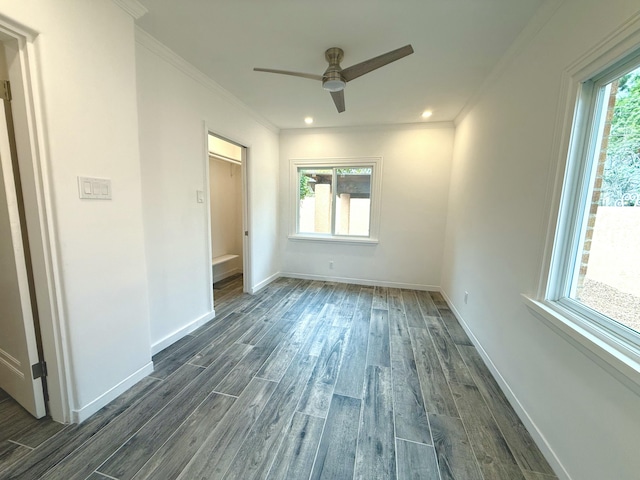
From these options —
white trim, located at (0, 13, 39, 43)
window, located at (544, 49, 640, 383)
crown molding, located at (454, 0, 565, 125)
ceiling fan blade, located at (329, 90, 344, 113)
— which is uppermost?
crown molding, located at (454, 0, 565, 125)

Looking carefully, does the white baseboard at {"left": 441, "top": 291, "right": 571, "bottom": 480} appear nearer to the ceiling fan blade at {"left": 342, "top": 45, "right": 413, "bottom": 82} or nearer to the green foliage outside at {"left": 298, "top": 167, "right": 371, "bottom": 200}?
the ceiling fan blade at {"left": 342, "top": 45, "right": 413, "bottom": 82}

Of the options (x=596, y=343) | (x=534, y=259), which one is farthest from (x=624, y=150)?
(x=596, y=343)

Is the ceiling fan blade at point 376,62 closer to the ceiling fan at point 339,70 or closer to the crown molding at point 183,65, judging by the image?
the ceiling fan at point 339,70

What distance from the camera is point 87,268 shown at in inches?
58.6

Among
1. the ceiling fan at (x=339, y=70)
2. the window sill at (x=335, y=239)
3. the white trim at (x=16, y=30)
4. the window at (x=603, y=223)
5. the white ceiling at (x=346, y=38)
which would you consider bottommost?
the window sill at (x=335, y=239)

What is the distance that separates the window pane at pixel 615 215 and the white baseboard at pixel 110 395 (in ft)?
9.40

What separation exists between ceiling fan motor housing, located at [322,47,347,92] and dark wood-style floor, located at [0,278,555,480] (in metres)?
2.32

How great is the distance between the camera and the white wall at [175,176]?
2.01 metres

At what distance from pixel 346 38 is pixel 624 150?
72.6 inches

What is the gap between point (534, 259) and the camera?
156 centimetres

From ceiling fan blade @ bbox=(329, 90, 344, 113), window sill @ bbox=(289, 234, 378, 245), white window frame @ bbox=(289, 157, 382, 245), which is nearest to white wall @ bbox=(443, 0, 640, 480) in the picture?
ceiling fan blade @ bbox=(329, 90, 344, 113)

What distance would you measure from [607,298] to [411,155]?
3139 mm

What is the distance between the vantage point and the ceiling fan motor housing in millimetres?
1959

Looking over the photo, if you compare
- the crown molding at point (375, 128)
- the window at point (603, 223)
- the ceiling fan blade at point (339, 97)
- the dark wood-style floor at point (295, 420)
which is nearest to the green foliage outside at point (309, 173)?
the crown molding at point (375, 128)
